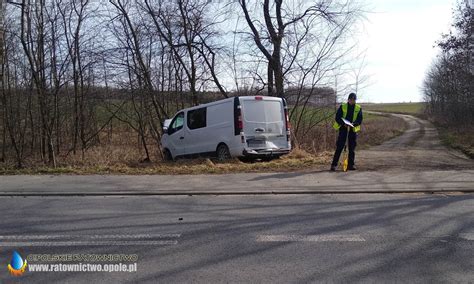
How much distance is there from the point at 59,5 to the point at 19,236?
47.1 ft

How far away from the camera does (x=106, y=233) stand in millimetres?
5523

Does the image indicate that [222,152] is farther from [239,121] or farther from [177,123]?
[177,123]

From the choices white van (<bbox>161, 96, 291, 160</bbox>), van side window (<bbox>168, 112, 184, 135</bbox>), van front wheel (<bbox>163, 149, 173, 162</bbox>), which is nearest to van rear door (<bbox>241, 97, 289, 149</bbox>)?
white van (<bbox>161, 96, 291, 160</bbox>)

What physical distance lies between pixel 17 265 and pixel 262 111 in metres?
8.97

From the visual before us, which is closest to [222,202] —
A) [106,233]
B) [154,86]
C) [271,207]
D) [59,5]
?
[271,207]

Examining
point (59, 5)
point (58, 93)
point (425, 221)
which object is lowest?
point (425, 221)

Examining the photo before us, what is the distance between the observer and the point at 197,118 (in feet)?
44.7

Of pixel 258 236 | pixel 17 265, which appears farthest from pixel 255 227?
pixel 17 265

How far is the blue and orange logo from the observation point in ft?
13.8

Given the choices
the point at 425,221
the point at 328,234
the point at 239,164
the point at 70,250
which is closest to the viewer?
the point at 70,250

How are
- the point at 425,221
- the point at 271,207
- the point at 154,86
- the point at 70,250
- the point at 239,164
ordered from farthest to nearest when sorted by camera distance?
the point at 154,86
the point at 239,164
the point at 271,207
the point at 425,221
the point at 70,250

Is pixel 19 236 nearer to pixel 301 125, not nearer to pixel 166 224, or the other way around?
pixel 166 224

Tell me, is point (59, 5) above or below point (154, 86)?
above

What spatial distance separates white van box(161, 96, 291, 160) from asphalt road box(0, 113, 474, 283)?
2674 mm
